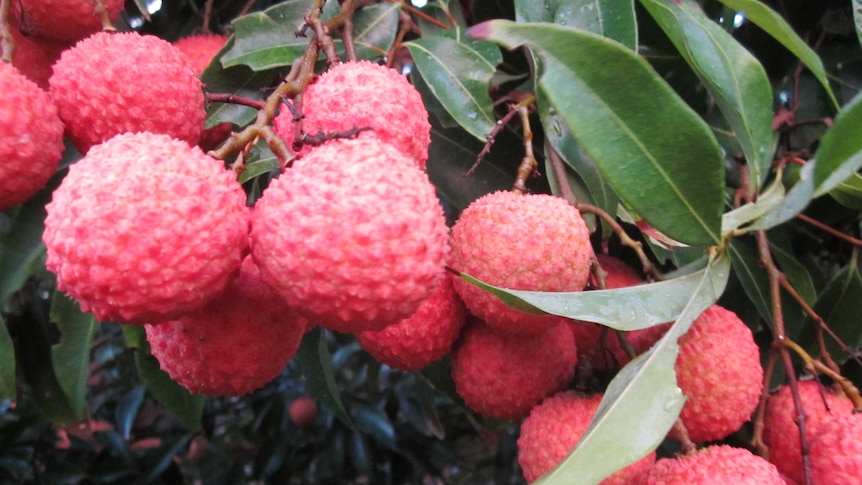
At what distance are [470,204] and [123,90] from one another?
1.38ft

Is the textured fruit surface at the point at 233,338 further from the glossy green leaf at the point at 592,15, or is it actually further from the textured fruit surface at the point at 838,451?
the textured fruit surface at the point at 838,451

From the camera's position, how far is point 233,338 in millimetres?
703

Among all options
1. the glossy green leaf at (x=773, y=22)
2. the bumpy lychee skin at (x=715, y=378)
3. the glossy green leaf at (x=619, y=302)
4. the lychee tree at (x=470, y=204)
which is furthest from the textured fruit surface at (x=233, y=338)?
the glossy green leaf at (x=773, y=22)

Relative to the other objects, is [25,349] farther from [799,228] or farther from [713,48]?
[799,228]

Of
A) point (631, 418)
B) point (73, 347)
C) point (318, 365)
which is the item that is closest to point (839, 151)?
point (631, 418)

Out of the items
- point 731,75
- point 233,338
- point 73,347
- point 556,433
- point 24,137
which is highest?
point 731,75

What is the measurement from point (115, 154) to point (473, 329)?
50cm

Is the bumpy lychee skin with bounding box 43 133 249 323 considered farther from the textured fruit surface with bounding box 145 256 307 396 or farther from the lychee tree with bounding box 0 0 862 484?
the textured fruit surface with bounding box 145 256 307 396

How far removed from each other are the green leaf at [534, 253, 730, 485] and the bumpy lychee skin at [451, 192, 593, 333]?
13cm

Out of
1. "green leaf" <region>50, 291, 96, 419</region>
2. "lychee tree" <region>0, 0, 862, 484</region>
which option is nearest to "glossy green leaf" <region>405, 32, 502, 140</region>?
"lychee tree" <region>0, 0, 862, 484</region>

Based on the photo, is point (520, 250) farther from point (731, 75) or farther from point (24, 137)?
point (24, 137)

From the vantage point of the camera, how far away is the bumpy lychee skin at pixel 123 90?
0.74 metres

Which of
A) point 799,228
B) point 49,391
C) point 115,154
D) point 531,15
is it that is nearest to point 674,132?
point 531,15

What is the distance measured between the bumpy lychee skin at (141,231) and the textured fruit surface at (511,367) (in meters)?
0.40
